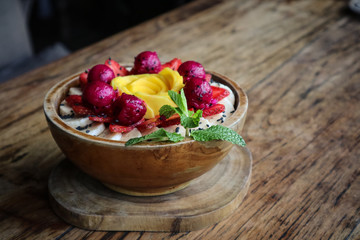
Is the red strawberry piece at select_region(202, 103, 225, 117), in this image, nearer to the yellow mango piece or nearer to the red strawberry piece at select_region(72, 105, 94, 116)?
the yellow mango piece

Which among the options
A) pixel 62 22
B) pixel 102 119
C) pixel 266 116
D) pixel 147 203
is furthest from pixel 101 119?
A: pixel 62 22

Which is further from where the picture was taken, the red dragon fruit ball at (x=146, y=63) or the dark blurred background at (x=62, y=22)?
the dark blurred background at (x=62, y=22)

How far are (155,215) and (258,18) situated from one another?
4.99 ft

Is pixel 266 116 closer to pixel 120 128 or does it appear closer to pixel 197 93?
pixel 197 93

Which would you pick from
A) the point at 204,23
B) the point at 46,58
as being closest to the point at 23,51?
the point at 46,58

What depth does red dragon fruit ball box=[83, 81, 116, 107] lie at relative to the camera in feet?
2.57

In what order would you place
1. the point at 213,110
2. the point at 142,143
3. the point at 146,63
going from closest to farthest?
the point at 142,143
the point at 213,110
the point at 146,63

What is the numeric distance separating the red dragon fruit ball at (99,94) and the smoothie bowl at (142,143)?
0.7 inches

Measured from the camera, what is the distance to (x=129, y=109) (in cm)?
75

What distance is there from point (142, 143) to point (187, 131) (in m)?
0.09

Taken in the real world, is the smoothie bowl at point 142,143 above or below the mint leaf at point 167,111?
below

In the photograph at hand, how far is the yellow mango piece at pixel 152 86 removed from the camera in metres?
0.80

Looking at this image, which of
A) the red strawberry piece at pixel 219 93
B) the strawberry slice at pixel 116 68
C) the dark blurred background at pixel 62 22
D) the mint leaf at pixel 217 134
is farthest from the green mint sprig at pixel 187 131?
the dark blurred background at pixel 62 22

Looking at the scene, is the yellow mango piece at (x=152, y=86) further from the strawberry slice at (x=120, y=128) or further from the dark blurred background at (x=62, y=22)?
the dark blurred background at (x=62, y=22)
